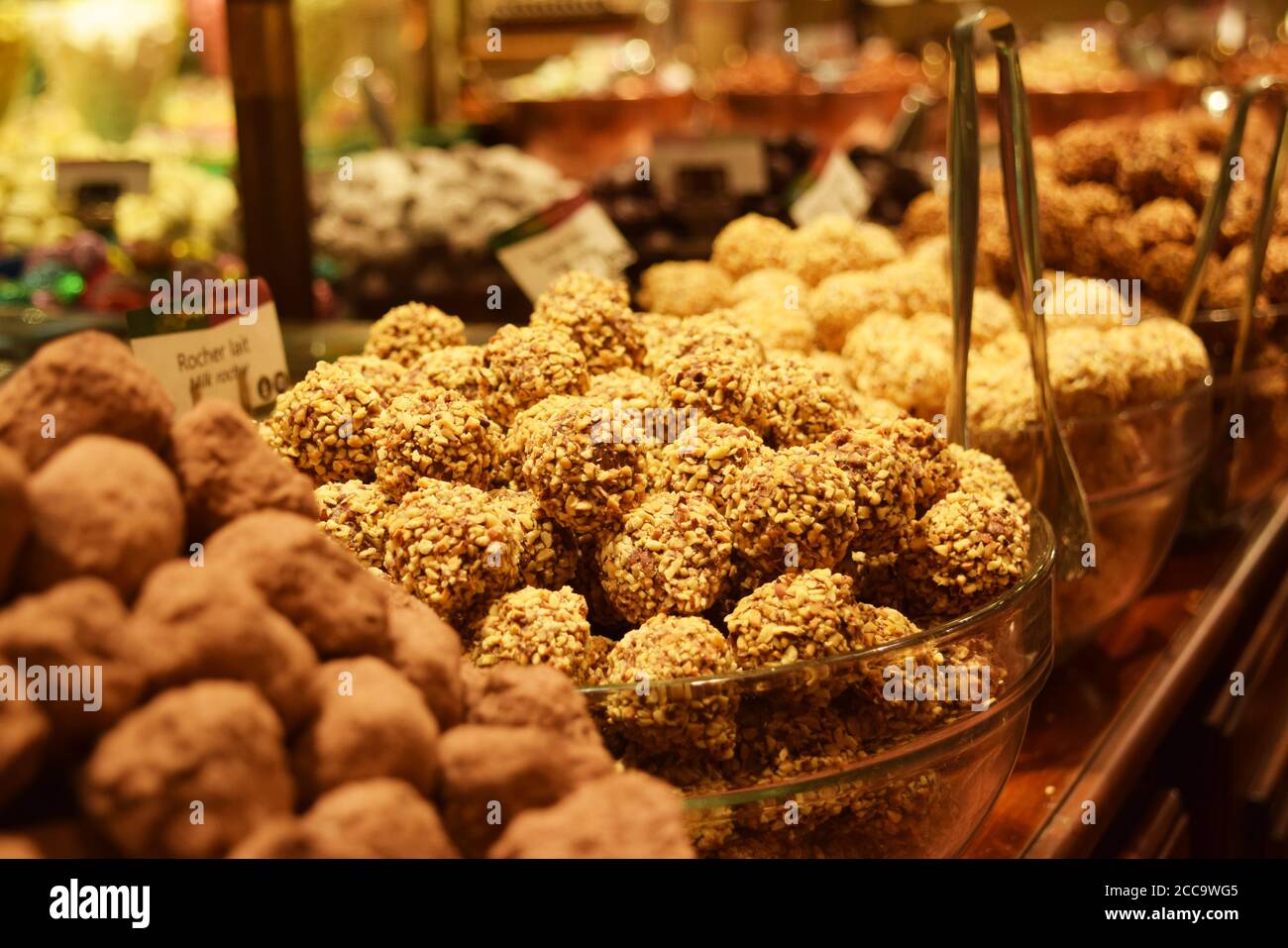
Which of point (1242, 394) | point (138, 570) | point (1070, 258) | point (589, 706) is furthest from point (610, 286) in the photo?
point (1242, 394)

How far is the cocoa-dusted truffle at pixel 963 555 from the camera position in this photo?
102 cm

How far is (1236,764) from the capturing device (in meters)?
1.80

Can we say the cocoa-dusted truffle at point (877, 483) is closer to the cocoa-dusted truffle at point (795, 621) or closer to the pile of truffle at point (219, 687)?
the cocoa-dusted truffle at point (795, 621)

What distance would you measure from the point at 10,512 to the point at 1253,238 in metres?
1.81

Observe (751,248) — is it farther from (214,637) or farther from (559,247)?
(214,637)

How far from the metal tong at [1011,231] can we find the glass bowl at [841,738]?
15.6 inches

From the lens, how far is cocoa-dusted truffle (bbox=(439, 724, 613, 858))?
25.2 inches

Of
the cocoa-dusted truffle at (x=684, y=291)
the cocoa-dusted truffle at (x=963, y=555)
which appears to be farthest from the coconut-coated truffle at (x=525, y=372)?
the cocoa-dusted truffle at (x=684, y=291)

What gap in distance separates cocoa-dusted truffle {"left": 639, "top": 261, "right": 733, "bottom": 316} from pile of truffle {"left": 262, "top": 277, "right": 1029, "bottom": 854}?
0.49m

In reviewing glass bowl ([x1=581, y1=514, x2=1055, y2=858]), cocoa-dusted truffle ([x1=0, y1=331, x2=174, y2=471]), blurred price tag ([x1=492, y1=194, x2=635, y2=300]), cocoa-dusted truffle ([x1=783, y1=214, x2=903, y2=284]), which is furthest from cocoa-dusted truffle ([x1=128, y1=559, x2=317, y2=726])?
cocoa-dusted truffle ([x1=783, y1=214, x2=903, y2=284])
